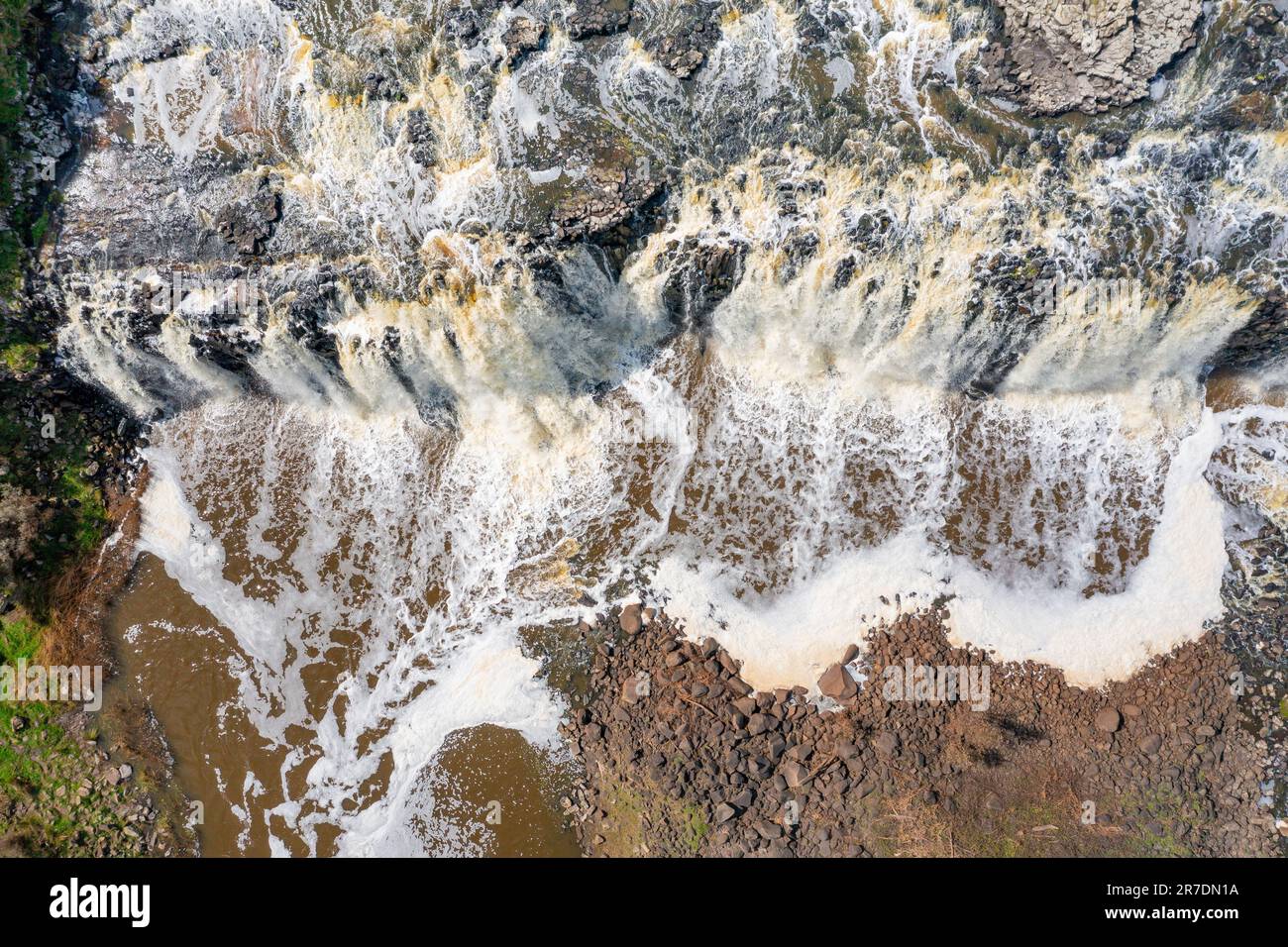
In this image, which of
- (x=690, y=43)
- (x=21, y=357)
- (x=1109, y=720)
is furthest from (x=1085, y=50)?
(x=21, y=357)

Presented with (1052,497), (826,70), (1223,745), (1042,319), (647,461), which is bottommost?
(1223,745)

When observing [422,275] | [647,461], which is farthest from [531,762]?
[422,275]

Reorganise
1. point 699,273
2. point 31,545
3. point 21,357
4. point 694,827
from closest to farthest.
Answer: point 694,827
point 699,273
point 21,357
point 31,545

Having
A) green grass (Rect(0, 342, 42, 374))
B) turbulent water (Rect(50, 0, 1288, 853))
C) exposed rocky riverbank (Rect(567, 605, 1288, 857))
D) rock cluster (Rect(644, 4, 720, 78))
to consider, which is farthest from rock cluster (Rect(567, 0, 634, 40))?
green grass (Rect(0, 342, 42, 374))

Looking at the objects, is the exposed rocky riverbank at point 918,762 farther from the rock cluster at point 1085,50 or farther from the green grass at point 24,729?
the green grass at point 24,729

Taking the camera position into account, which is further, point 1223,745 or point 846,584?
point 846,584

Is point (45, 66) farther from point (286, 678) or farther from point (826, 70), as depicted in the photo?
point (826, 70)

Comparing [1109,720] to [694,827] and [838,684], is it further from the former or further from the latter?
[694,827]
